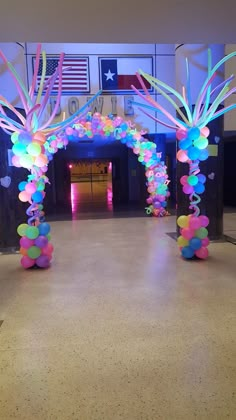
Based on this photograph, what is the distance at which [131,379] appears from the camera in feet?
7.79

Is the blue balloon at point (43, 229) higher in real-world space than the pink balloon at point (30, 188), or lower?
lower

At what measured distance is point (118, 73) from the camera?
9836 mm

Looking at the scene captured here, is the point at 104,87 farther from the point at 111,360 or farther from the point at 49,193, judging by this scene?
the point at 111,360

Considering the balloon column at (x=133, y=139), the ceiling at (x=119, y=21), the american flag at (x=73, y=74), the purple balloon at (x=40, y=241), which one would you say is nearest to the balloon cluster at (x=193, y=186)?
the ceiling at (x=119, y=21)

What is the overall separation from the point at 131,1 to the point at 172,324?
2941mm

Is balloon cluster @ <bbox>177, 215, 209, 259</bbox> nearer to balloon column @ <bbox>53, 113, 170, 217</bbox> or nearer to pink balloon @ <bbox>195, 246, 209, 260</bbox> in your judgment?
pink balloon @ <bbox>195, 246, 209, 260</bbox>

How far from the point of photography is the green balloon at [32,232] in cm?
497

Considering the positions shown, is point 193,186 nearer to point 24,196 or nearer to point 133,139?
point 24,196

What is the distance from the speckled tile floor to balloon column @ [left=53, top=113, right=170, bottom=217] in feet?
13.4

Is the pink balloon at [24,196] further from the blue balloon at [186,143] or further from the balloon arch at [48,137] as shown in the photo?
the blue balloon at [186,143]

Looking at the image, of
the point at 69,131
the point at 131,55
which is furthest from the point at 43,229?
the point at 131,55

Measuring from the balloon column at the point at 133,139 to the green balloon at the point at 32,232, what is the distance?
3886 millimetres

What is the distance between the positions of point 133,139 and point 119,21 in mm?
5991

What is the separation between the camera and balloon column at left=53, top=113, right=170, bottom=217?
27.9ft
